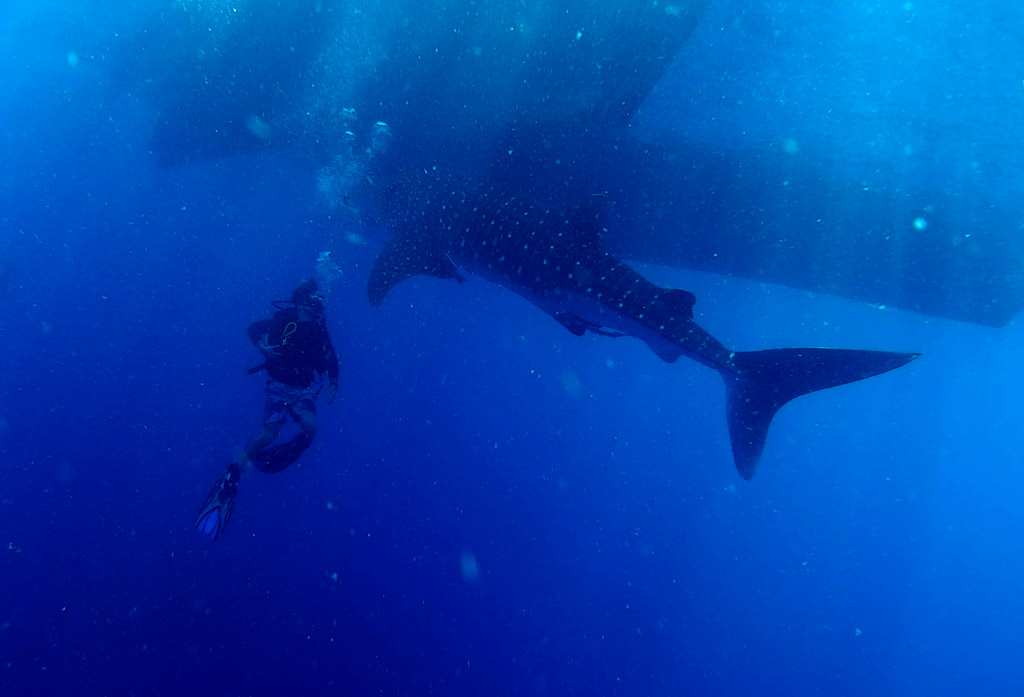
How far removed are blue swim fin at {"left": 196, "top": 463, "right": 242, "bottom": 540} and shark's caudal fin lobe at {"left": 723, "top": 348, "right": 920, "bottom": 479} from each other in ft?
17.3

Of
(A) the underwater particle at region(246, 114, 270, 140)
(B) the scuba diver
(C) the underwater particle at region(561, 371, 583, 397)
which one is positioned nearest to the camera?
(B) the scuba diver

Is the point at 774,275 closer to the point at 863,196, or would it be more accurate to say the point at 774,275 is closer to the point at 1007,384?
the point at 863,196

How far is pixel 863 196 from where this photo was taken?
8031mm

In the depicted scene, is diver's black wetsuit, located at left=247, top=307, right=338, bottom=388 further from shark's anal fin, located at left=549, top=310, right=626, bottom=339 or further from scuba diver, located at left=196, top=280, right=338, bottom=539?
shark's anal fin, located at left=549, top=310, right=626, bottom=339

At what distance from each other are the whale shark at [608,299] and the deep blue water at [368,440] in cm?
272

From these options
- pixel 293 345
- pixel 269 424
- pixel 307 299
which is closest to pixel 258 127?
pixel 307 299

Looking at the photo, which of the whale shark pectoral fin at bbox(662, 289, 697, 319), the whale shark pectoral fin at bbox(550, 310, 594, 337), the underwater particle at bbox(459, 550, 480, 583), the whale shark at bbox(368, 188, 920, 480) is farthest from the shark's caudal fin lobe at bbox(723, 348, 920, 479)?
the underwater particle at bbox(459, 550, 480, 583)

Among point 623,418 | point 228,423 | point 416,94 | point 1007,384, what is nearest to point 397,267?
point 416,94

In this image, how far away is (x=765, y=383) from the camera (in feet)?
17.8

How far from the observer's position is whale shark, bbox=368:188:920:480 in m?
5.29

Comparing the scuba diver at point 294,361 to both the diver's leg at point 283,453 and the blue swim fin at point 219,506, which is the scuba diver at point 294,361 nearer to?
the diver's leg at point 283,453

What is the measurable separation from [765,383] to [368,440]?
57.8 ft

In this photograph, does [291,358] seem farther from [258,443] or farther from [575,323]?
[575,323]

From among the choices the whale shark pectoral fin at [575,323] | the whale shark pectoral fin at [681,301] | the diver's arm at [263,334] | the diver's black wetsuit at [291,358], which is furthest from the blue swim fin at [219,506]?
the whale shark pectoral fin at [681,301]
